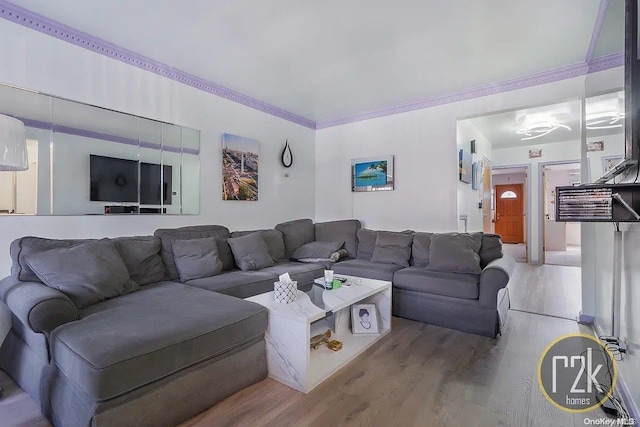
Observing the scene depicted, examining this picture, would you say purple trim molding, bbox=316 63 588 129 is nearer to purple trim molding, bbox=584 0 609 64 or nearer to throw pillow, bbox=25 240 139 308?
purple trim molding, bbox=584 0 609 64

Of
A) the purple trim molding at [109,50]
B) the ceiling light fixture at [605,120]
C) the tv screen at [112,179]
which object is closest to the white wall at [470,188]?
the ceiling light fixture at [605,120]

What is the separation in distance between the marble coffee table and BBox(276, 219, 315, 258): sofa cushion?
4.70 ft

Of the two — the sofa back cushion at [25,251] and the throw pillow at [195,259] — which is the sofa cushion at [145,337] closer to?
the sofa back cushion at [25,251]

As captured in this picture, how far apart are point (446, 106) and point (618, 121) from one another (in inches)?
99.0

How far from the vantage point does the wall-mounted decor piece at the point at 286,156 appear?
14.7 ft

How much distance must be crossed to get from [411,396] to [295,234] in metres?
2.67

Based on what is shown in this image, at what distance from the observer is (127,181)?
113 inches

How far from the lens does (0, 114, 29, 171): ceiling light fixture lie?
1687 mm

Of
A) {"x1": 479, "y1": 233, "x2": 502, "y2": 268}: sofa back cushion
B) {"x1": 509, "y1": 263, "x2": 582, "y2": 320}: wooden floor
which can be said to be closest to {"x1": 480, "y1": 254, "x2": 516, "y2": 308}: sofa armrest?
{"x1": 479, "y1": 233, "x2": 502, "y2": 268}: sofa back cushion

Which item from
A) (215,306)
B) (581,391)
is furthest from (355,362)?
(581,391)

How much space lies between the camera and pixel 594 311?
9.52ft

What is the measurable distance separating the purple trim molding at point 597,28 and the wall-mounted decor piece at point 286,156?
3.43 m

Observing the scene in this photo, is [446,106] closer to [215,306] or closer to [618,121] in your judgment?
[618,121]

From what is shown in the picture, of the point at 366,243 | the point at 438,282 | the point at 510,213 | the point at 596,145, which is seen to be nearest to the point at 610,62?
the point at 596,145
